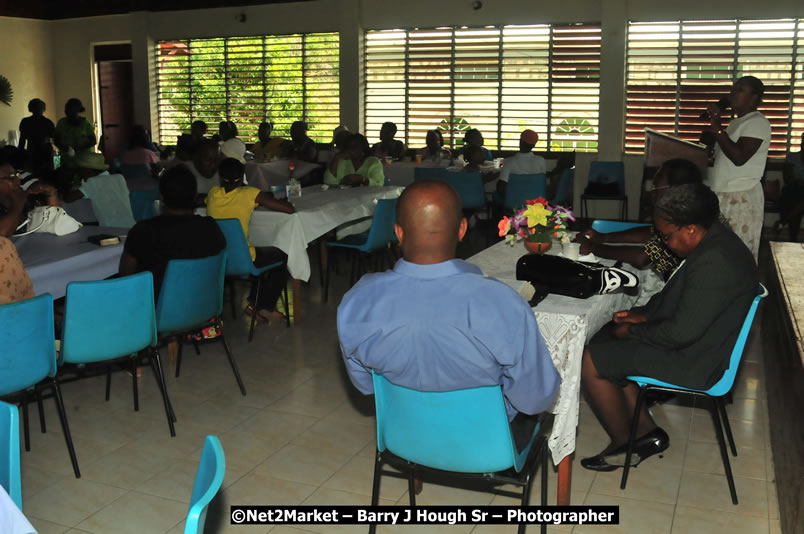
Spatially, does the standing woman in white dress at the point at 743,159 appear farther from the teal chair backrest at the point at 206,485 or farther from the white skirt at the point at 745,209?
the teal chair backrest at the point at 206,485

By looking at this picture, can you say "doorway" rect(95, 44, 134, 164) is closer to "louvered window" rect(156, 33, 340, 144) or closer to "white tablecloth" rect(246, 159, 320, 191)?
"louvered window" rect(156, 33, 340, 144)

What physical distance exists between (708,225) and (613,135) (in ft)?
24.4

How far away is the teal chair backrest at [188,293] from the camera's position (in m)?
3.87

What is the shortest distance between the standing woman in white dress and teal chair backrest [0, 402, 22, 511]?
13.8 feet

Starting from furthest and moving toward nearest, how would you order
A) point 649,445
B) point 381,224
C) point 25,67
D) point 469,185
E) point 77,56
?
point 77,56, point 25,67, point 469,185, point 381,224, point 649,445

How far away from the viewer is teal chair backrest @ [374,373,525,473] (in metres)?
2.22

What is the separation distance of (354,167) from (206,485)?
20.1 ft

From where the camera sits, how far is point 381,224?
609 cm

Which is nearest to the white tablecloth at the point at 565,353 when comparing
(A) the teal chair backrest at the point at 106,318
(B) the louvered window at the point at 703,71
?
(A) the teal chair backrest at the point at 106,318

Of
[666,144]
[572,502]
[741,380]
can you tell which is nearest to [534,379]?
[572,502]

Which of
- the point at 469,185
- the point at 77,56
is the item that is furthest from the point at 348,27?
the point at 77,56

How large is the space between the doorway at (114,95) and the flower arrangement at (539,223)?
11.3m

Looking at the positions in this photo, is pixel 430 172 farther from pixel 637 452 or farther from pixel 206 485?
pixel 206 485

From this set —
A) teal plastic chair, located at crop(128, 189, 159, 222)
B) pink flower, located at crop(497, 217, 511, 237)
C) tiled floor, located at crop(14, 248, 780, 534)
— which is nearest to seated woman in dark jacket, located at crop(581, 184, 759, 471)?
tiled floor, located at crop(14, 248, 780, 534)
